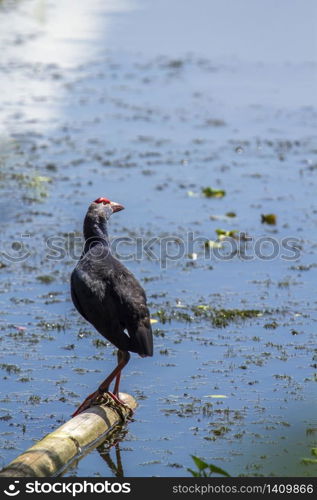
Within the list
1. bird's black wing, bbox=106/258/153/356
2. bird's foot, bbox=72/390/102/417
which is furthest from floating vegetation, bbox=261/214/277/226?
bird's foot, bbox=72/390/102/417

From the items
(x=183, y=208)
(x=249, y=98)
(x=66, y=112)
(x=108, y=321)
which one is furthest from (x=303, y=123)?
(x=108, y=321)

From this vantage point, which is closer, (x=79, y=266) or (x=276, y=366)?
(x=79, y=266)

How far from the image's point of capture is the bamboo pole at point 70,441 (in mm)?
6328

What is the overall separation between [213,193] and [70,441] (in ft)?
24.8

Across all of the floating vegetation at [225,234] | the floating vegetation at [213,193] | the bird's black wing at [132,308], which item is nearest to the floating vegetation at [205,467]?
the bird's black wing at [132,308]

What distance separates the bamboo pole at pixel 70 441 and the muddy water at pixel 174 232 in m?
0.13

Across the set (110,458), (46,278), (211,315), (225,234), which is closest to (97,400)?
(110,458)

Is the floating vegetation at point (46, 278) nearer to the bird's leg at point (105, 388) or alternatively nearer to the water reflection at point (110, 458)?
the bird's leg at point (105, 388)

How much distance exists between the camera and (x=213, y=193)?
1403 cm

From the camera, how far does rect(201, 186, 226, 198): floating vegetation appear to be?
46.0 feet

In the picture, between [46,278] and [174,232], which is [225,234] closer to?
[174,232]

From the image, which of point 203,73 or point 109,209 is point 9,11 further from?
point 109,209

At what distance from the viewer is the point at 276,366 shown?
8.73 m

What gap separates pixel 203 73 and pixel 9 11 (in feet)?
31.6
